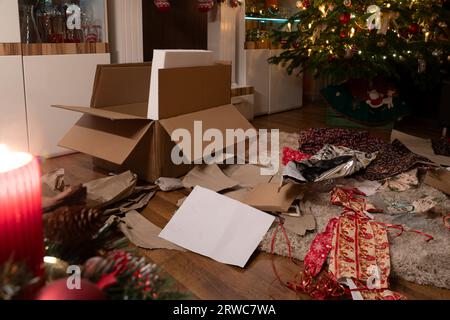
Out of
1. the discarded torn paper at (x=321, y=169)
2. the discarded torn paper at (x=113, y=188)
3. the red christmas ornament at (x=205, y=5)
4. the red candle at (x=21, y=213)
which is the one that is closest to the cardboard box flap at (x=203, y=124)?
the discarded torn paper at (x=113, y=188)

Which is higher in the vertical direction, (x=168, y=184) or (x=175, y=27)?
(x=175, y=27)

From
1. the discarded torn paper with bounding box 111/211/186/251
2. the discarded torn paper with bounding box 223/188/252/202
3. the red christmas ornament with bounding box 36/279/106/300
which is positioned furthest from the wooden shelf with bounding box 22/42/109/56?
the red christmas ornament with bounding box 36/279/106/300

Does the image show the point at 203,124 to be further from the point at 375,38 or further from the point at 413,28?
the point at 413,28

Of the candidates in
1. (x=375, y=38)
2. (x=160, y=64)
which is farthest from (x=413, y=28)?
(x=160, y=64)

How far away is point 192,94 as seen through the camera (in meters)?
1.81

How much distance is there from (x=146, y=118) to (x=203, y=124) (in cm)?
25

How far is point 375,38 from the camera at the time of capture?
272 centimetres

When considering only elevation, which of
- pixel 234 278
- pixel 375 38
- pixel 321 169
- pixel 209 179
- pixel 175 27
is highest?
Answer: pixel 175 27

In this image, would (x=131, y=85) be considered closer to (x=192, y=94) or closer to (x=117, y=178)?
(x=192, y=94)

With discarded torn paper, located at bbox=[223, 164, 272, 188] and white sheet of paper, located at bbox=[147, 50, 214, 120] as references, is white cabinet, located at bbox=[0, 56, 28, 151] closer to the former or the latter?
→ white sheet of paper, located at bbox=[147, 50, 214, 120]

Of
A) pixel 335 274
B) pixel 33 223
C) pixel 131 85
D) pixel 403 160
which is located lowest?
pixel 335 274

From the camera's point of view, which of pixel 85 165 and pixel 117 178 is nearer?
pixel 117 178
